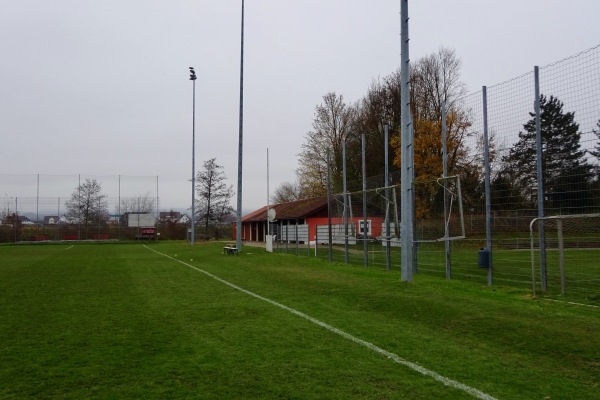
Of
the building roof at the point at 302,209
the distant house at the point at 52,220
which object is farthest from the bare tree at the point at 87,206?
the building roof at the point at 302,209

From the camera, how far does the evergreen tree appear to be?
10.6 metres

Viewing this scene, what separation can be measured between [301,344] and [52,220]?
62.1 m

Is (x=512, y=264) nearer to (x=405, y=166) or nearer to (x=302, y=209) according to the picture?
(x=405, y=166)

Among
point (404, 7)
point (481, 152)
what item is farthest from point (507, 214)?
point (404, 7)

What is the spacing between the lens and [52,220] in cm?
Answer: 6156

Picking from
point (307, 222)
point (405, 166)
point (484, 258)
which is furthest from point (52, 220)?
point (484, 258)

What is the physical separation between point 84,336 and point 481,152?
1039 centimetres

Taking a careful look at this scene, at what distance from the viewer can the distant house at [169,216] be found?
69312mm

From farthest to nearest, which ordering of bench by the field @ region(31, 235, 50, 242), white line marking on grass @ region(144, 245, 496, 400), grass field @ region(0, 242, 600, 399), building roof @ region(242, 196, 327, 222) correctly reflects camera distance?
1. bench by the field @ region(31, 235, 50, 242)
2. building roof @ region(242, 196, 327, 222)
3. grass field @ region(0, 242, 600, 399)
4. white line marking on grass @ region(144, 245, 496, 400)

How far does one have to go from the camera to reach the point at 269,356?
5.97m

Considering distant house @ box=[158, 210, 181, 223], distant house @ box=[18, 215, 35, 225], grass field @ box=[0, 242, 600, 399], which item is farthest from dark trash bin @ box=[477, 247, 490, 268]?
distant house @ box=[158, 210, 181, 223]

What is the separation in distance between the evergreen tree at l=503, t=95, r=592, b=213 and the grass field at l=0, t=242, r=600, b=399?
7.01ft

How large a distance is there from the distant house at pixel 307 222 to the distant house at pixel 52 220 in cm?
2191

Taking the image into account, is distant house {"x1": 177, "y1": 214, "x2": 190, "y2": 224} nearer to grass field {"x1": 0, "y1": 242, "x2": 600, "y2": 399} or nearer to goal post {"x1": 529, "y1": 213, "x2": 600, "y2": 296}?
grass field {"x1": 0, "y1": 242, "x2": 600, "y2": 399}
